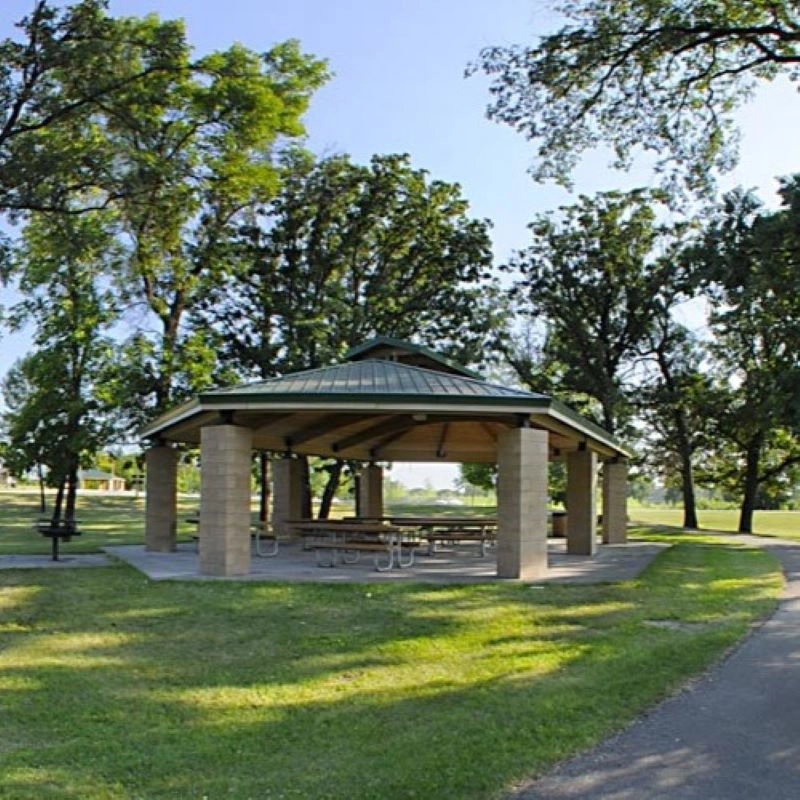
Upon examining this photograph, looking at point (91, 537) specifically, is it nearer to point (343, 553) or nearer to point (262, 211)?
point (343, 553)

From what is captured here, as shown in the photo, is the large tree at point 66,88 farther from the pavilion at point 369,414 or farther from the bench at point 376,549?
the bench at point 376,549

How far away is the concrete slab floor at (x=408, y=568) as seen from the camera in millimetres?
13016

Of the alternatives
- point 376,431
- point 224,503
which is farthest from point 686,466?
point 224,503

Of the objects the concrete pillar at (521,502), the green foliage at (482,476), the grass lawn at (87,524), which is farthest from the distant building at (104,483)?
the concrete pillar at (521,502)

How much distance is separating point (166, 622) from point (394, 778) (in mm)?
5279

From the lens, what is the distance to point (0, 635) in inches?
344

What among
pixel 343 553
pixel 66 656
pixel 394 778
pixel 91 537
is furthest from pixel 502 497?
pixel 91 537

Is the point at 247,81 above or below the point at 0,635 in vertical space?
above

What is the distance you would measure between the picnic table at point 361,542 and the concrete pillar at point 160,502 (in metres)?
2.67

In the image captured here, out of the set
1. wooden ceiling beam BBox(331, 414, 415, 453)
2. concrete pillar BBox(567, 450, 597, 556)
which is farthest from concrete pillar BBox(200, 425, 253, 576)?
concrete pillar BBox(567, 450, 597, 556)

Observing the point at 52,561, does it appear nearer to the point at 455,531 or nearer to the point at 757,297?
the point at 455,531

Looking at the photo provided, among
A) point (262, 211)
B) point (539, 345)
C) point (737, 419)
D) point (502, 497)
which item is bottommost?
point (502, 497)

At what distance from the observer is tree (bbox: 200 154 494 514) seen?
29062 millimetres

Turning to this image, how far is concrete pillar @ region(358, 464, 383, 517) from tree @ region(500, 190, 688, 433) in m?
11.3
